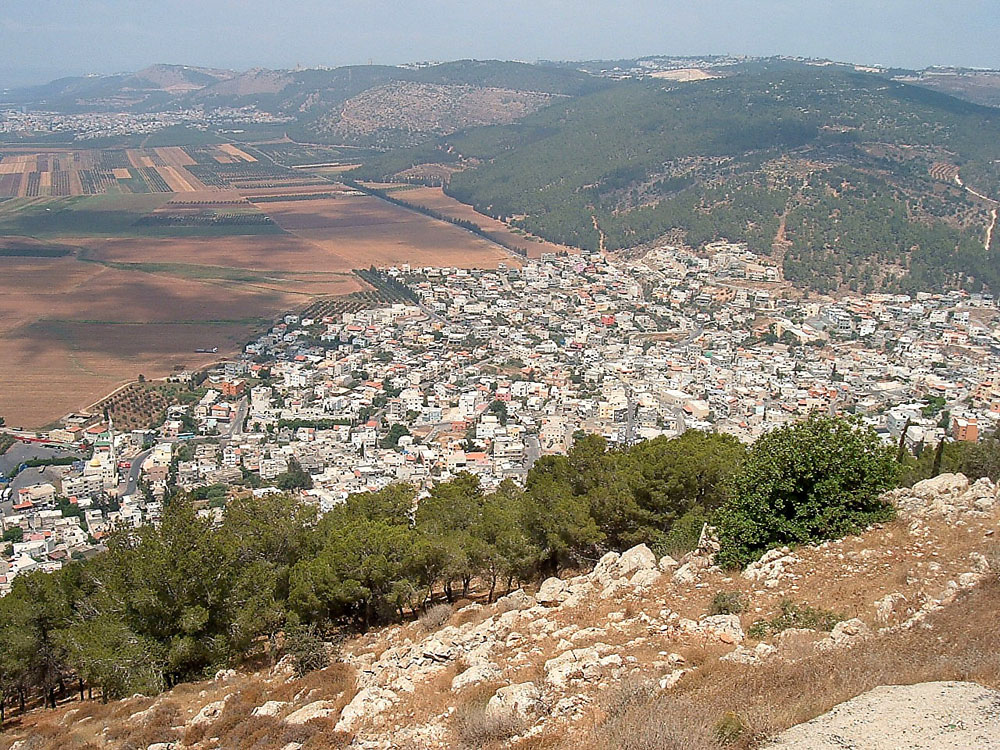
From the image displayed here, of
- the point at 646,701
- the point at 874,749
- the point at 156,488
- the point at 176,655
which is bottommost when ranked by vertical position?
the point at 156,488

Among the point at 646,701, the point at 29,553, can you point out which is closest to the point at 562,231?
the point at 29,553

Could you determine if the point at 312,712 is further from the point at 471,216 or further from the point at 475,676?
the point at 471,216

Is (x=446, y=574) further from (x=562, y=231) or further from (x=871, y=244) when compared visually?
(x=562, y=231)

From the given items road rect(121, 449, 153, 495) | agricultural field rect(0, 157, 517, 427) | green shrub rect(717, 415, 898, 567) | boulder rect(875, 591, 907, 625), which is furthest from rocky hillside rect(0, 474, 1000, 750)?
agricultural field rect(0, 157, 517, 427)

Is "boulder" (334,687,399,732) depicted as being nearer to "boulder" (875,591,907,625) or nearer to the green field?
"boulder" (875,591,907,625)

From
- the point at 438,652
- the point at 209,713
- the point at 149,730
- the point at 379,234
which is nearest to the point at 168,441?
the point at 209,713

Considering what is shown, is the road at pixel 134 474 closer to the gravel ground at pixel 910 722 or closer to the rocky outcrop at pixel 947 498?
the rocky outcrop at pixel 947 498
